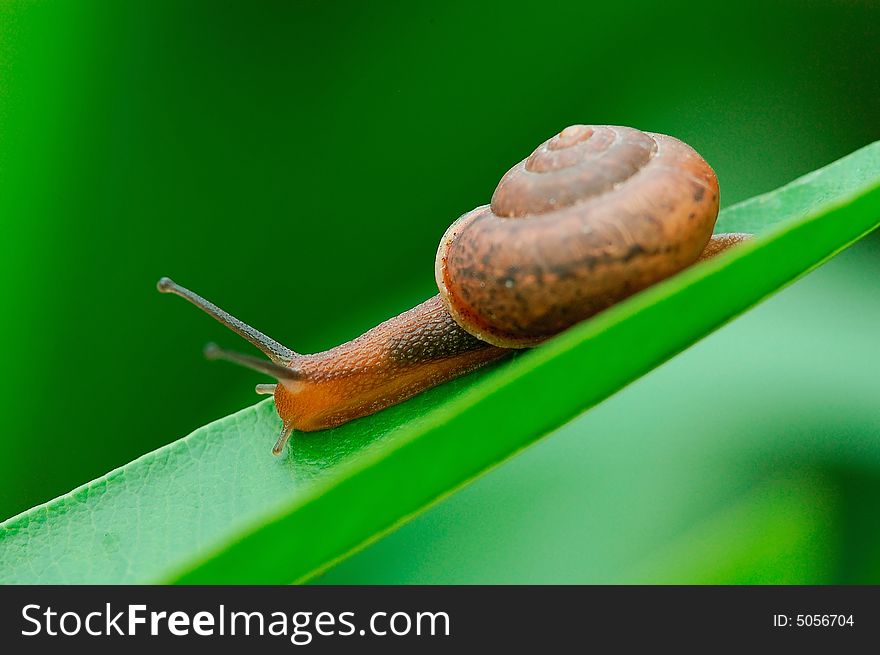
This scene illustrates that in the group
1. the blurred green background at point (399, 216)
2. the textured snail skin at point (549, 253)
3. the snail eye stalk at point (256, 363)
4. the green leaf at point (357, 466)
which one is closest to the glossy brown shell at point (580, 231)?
the textured snail skin at point (549, 253)

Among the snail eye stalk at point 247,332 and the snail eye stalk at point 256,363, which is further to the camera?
the snail eye stalk at point 247,332

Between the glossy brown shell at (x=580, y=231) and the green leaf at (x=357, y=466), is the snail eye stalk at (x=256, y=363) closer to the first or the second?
the green leaf at (x=357, y=466)

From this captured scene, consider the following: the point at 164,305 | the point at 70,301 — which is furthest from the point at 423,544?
the point at 70,301

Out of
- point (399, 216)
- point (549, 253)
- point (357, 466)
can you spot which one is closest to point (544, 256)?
point (549, 253)

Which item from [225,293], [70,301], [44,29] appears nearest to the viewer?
[44,29]

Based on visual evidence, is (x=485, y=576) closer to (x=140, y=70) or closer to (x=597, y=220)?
(x=597, y=220)

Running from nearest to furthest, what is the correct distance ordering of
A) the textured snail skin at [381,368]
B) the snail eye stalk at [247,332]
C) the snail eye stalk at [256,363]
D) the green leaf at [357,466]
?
the green leaf at [357,466], the snail eye stalk at [256,363], the textured snail skin at [381,368], the snail eye stalk at [247,332]

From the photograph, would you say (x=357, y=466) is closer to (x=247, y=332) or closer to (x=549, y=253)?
(x=549, y=253)
